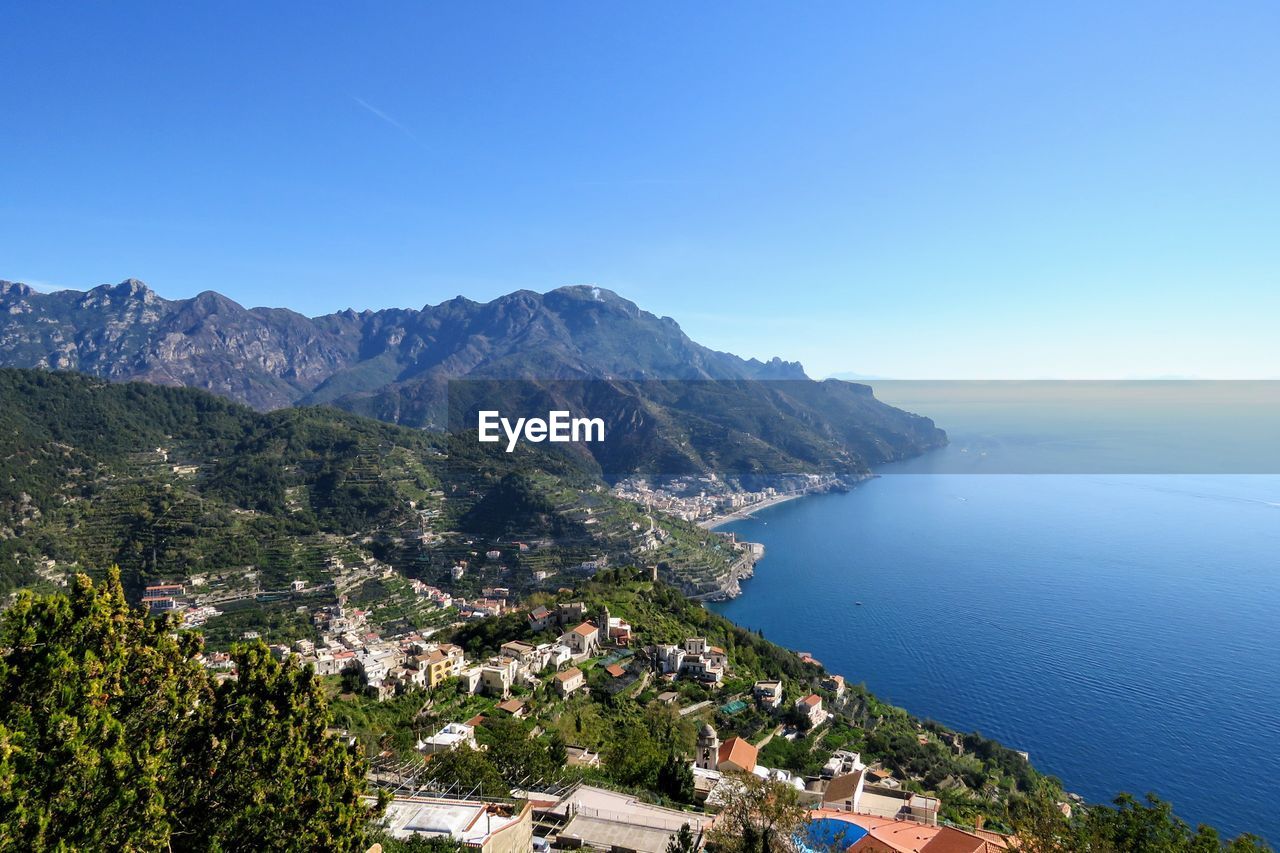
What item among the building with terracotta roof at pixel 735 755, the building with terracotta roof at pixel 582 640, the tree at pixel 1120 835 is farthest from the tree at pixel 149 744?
the building with terracotta roof at pixel 582 640

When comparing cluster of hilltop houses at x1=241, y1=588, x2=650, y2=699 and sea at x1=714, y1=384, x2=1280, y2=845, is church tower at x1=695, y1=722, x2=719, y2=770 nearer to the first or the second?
cluster of hilltop houses at x1=241, y1=588, x2=650, y2=699

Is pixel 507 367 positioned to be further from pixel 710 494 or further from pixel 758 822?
pixel 758 822

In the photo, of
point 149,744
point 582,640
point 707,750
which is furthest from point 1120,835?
point 582,640

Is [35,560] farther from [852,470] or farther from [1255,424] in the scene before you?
[1255,424]

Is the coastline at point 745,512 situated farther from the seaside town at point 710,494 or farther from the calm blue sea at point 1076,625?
the calm blue sea at point 1076,625

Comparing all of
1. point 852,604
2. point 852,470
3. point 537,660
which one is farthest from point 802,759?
point 852,470

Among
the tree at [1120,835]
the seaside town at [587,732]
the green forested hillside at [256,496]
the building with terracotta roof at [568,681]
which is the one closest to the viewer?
the tree at [1120,835]

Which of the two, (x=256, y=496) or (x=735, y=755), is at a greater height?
(x=735, y=755)
